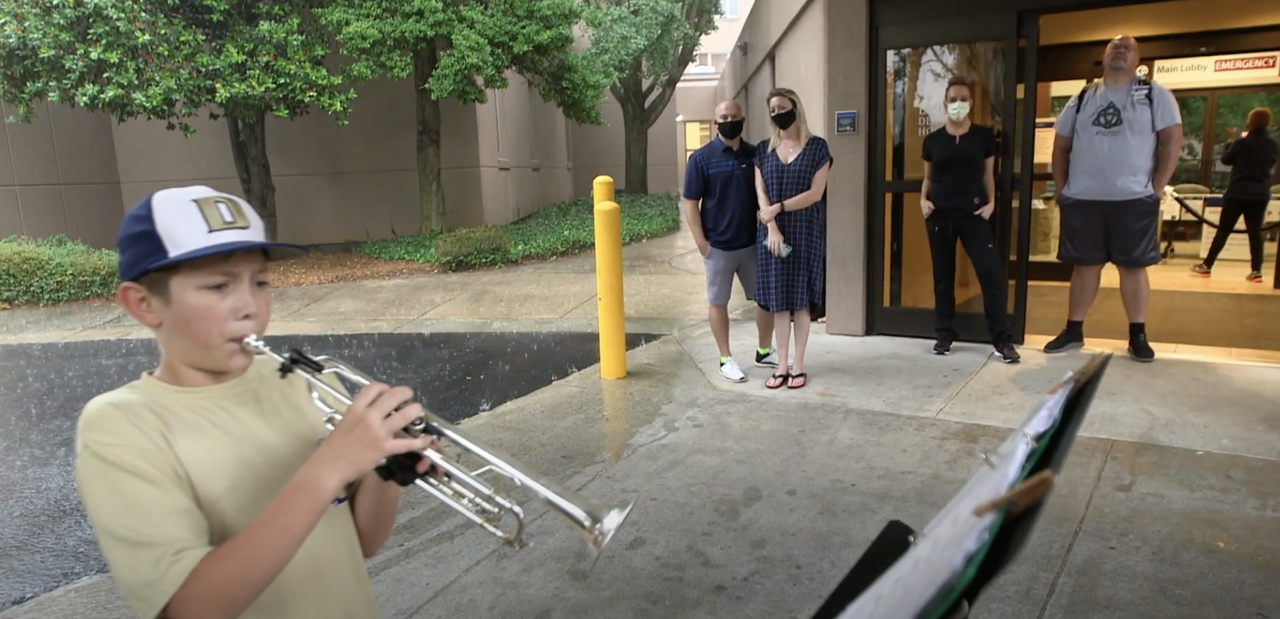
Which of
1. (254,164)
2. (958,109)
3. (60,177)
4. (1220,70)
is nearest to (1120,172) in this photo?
(958,109)

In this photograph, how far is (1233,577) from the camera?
2.99 metres

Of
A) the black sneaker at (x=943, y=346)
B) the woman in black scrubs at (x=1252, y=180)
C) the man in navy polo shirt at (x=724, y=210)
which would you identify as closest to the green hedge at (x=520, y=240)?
the man in navy polo shirt at (x=724, y=210)

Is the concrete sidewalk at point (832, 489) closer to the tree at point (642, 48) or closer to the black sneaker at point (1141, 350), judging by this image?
the black sneaker at point (1141, 350)

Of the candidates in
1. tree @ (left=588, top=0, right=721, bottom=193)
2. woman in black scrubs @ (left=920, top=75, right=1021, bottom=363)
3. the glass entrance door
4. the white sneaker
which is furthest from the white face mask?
tree @ (left=588, top=0, right=721, bottom=193)

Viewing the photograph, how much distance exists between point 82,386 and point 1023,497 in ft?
24.2

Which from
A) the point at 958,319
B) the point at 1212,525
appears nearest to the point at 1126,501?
the point at 1212,525

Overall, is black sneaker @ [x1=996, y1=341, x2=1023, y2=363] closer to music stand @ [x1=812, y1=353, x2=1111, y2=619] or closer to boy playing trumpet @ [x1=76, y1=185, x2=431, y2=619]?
music stand @ [x1=812, y1=353, x2=1111, y2=619]

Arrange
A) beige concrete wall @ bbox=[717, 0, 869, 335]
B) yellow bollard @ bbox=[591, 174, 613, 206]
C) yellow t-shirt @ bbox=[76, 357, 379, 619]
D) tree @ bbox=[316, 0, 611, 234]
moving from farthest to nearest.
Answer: tree @ bbox=[316, 0, 611, 234] → beige concrete wall @ bbox=[717, 0, 869, 335] → yellow bollard @ bbox=[591, 174, 613, 206] → yellow t-shirt @ bbox=[76, 357, 379, 619]

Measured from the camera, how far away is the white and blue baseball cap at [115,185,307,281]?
1.37 meters

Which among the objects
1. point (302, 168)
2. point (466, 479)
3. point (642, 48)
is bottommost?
point (466, 479)

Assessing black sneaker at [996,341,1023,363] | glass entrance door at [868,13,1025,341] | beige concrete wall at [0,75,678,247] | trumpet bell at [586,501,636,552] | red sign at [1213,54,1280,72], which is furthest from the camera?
beige concrete wall at [0,75,678,247]

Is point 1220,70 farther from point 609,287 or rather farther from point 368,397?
point 368,397

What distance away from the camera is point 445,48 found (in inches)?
542

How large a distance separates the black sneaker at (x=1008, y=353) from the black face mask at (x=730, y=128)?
7.89 ft
